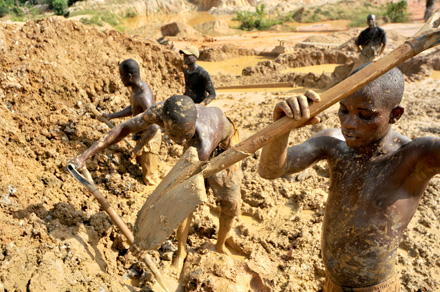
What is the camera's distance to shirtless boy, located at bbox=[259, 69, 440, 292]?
1.49 meters

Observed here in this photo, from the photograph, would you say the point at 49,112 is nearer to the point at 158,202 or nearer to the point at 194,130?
the point at 194,130

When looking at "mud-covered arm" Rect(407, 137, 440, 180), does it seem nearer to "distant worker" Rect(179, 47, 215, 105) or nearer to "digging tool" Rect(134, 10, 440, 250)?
"digging tool" Rect(134, 10, 440, 250)

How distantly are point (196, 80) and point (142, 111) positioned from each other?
108 cm

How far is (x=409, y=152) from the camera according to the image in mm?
1506

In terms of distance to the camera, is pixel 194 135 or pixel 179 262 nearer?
pixel 194 135

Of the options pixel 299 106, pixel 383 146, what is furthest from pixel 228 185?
pixel 299 106

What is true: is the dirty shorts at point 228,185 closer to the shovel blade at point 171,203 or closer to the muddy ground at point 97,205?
the muddy ground at point 97,205

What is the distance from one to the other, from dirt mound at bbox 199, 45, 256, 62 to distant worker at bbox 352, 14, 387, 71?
716 centimetres

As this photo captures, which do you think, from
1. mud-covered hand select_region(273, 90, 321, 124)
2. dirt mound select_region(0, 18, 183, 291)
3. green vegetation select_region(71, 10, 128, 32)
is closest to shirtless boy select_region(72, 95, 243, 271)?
dirt mound select_region(0, 18, 183, 291)

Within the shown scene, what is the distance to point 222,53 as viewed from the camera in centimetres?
1436

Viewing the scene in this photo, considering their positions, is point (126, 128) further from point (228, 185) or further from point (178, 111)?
point (228, 185)

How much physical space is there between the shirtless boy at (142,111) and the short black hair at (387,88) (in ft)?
10.6

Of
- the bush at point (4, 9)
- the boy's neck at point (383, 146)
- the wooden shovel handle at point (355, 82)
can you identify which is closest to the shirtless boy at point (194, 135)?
the wooden shovel handle at point (355, 82)

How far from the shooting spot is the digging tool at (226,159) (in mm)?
1312
